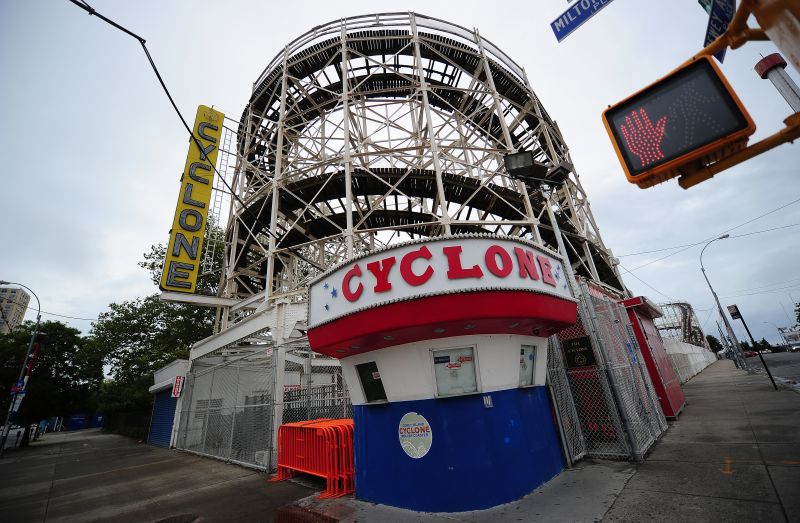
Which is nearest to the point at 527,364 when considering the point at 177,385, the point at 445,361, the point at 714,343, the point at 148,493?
the point at 445,361

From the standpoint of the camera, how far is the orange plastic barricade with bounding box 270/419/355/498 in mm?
6652

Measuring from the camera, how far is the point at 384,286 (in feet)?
17.4

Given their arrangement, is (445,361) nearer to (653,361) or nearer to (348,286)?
(348,286)

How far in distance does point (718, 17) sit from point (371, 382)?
6.32 m

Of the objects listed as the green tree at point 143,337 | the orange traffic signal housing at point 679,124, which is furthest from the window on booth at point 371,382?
the green tree at point 143,337

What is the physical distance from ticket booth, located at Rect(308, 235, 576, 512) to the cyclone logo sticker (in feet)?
0.06

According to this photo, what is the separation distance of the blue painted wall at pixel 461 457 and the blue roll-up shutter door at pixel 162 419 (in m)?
16.3

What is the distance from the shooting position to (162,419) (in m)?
18.5

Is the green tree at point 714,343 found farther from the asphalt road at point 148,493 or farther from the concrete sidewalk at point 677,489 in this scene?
the asphalt road at point 148,493

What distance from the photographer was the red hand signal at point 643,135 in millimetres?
2455

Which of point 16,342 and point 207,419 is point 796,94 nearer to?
point 207,419

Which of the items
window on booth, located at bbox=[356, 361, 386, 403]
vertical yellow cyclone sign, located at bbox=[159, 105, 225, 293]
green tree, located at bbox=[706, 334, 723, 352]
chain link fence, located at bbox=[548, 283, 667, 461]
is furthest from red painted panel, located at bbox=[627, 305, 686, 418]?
green tree, located at bbox=[706, 334, 723, 352]

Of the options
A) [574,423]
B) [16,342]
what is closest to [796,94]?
[574,423]

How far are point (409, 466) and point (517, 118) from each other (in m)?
19.4
